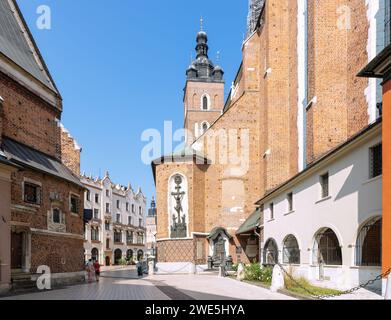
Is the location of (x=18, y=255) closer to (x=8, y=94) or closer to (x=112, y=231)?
(x=8, y=94)

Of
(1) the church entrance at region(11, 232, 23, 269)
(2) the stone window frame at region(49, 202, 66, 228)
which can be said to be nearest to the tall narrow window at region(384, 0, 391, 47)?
(2) the stone window frame at region(49, 202, 66, 228)

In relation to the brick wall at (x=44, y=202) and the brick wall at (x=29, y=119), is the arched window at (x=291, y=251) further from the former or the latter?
the brick wall at (x=29, y=119)

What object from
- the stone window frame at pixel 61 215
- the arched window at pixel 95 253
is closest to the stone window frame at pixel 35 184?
the stone window frame at pixel 61 215

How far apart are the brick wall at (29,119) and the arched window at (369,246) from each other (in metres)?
14.3

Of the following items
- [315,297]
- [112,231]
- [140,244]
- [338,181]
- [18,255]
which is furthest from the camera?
[140,244]

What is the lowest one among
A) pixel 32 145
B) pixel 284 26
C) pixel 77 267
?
pixel 77 267

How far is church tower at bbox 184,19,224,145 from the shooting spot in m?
65.2

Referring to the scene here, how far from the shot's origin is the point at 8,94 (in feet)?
60.1

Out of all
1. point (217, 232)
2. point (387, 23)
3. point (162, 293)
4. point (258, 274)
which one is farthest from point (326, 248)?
point (217, 232)

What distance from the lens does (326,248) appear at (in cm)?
1702

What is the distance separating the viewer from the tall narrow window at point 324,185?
16.2m

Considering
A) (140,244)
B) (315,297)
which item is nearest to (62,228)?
(315,297)

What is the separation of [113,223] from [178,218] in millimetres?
33175
